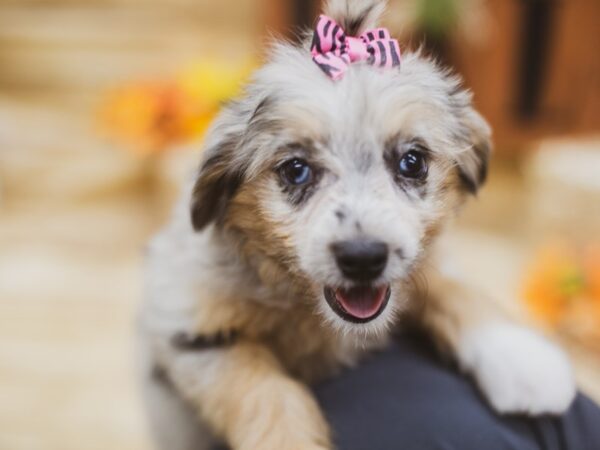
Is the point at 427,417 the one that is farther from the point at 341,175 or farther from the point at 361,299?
the point at 341,175

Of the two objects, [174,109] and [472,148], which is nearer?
[472,148]

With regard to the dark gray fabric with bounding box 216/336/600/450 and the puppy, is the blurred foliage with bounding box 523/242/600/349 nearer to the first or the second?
the puppy

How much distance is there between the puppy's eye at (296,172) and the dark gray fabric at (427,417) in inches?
17.8

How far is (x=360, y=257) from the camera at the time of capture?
1253 mm

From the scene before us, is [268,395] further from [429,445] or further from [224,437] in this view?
[429,445]

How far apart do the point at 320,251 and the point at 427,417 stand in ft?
1.30

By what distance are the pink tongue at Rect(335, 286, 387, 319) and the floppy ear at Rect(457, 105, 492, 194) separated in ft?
1.24

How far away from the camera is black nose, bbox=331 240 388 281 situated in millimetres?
1255

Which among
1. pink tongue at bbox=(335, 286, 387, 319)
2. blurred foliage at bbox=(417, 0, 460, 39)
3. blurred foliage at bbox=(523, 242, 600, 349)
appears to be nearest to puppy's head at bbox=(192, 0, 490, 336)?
pink tongue at bbox=(335, 286, 387, 319)

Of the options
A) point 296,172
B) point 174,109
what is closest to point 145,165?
point 174,109

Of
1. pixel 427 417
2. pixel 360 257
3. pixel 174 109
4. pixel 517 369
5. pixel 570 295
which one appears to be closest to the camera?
pixel 360 257

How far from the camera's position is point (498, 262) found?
3641mm

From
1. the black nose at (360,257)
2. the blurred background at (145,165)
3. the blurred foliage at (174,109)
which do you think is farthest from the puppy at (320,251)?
the blurred foliage at (174,109)

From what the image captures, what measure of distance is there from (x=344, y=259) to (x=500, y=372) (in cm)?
47
